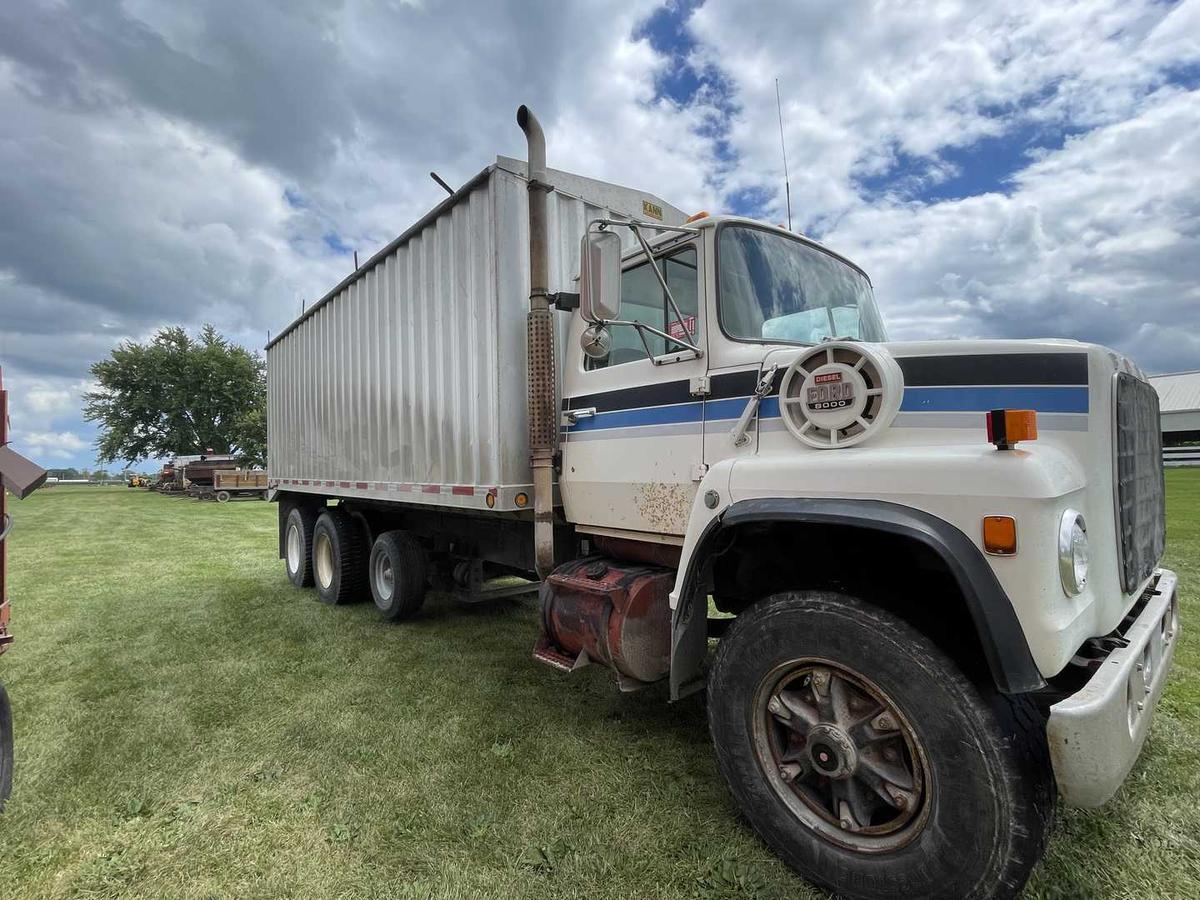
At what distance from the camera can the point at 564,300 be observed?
3744 millimetres

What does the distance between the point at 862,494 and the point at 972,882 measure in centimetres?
121

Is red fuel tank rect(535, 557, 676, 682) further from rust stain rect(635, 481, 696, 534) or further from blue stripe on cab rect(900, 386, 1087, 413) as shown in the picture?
blue stripe on cab rect(900, 386, 1087, 413)

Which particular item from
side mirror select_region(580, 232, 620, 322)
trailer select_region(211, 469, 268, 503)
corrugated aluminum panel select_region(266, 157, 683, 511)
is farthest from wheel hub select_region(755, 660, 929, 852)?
trailer select_region(211, 469, 268, 503)

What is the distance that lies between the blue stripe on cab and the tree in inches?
1733

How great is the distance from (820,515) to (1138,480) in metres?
1.34

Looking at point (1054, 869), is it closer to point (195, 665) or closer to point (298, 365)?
point (195, 665)

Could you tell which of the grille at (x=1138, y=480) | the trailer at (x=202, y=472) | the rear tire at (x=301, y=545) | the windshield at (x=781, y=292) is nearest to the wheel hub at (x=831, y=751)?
the grille at (x=1138, y=480)

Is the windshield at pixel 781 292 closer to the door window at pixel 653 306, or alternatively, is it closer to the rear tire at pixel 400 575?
the door window at pixel 653 306

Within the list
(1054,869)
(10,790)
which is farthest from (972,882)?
(10,790)

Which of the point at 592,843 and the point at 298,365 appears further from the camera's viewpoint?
the point at 298,365

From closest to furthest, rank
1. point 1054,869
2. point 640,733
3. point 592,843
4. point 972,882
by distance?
point 972,882
point 1054,869
point 592,843
point 640,733

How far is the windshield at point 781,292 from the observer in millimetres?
2924

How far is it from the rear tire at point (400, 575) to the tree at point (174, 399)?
39.3 m

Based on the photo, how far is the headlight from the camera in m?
1.81
